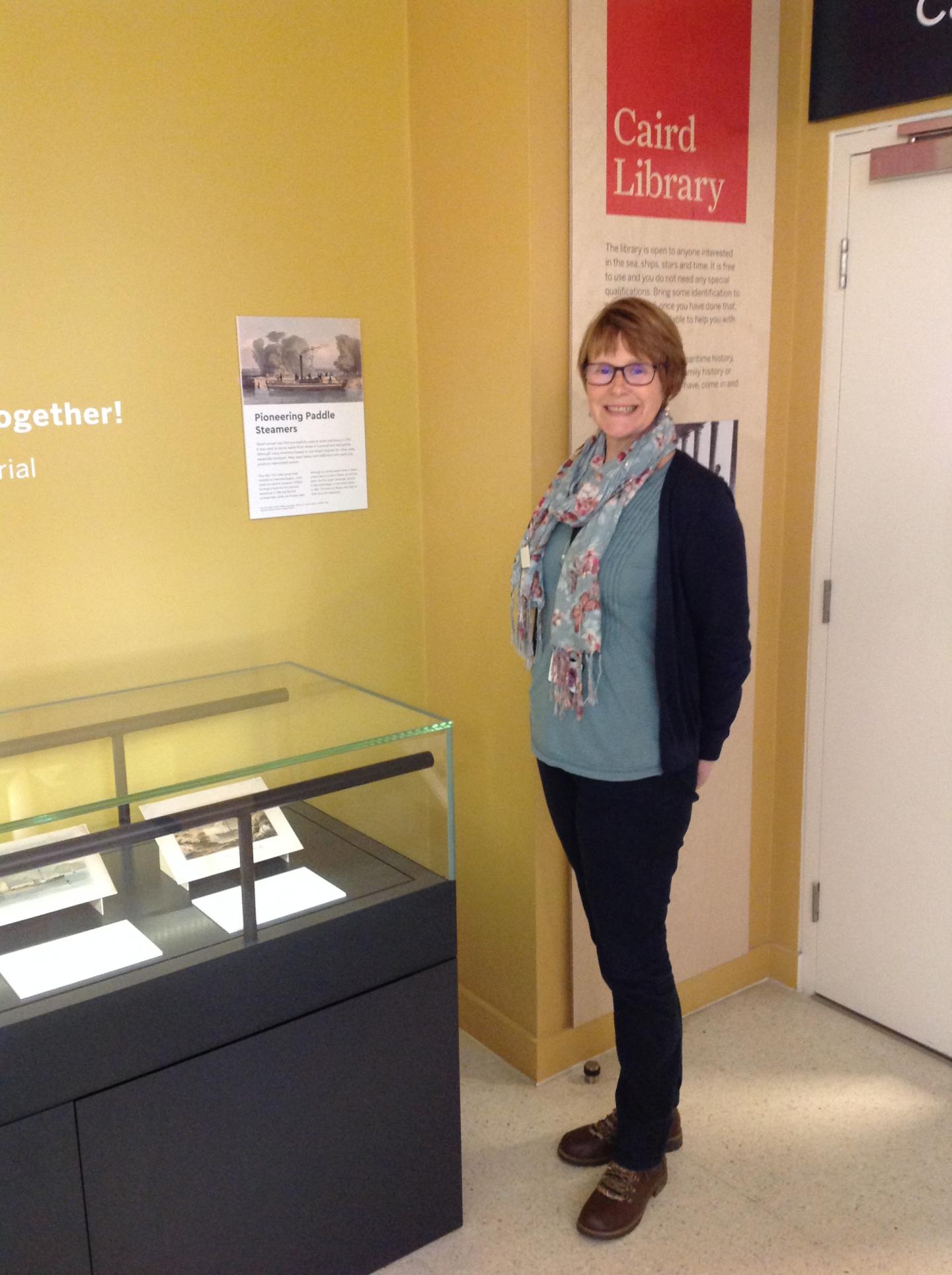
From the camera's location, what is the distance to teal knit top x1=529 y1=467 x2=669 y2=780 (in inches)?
83.6

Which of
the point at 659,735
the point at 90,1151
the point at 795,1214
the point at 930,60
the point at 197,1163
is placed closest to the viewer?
the point at 90,1151

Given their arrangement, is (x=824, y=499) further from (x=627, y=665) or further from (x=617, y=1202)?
(x=617, y=1202)

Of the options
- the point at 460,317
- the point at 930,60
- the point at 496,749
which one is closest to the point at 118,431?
the point at 460,317

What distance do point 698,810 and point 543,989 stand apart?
62cm

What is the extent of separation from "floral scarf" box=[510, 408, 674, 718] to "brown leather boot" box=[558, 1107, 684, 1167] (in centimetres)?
103

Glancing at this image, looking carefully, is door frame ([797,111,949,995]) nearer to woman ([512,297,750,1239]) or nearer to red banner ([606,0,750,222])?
red banner ([606,0,750,222])

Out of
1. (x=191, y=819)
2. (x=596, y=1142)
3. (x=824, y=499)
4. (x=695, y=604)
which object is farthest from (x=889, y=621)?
(x=191, y=819)

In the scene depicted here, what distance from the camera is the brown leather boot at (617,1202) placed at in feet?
7.61

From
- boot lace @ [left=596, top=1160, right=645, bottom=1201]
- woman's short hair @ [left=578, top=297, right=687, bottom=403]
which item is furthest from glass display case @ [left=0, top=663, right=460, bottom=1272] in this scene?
woman's short hair @ [left=578, top=297, right=687, bottom=403]

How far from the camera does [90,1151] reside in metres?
1.79

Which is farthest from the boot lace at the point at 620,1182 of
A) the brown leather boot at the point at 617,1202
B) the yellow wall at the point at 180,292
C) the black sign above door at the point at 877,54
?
the black sign above door at the point at 877,54

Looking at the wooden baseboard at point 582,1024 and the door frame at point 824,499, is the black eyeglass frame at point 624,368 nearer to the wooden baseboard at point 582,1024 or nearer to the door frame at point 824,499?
the door frame at point 824,499

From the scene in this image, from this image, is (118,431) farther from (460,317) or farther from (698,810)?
(698,810)

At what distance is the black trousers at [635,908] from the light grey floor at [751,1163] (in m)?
0.19
